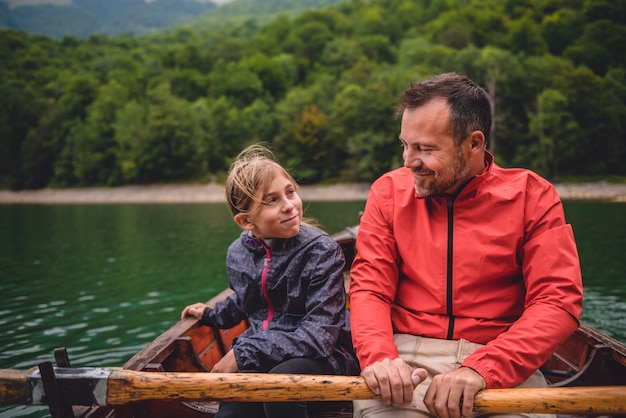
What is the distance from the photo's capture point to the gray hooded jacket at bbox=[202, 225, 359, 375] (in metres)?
2.48

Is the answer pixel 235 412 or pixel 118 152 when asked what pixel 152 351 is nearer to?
pixel 235 412

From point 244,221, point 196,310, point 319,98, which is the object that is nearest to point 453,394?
point 244,221

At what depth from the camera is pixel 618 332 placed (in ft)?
25.4

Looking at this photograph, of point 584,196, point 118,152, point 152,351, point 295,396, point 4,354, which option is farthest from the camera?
point 118,152

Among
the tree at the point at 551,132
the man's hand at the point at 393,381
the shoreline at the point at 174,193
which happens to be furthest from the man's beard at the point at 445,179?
the tree at the point at 551,132

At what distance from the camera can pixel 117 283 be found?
39.8 ft

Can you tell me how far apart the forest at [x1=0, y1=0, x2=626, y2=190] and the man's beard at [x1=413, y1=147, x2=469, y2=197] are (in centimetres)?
3454

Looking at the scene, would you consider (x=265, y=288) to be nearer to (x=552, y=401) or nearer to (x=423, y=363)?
(x=423, y=363)

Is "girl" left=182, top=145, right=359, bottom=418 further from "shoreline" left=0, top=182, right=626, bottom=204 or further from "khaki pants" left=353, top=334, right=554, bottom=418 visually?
"shoreline" left=0, top=182, right=626, bottom=204

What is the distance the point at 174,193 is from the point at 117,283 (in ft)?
121

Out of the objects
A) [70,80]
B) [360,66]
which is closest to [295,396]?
[360,66]

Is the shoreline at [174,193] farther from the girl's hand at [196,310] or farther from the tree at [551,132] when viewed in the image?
the girl's hand at [196,310]

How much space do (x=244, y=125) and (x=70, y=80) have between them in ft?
94.6

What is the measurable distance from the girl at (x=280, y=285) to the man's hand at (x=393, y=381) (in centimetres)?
54
